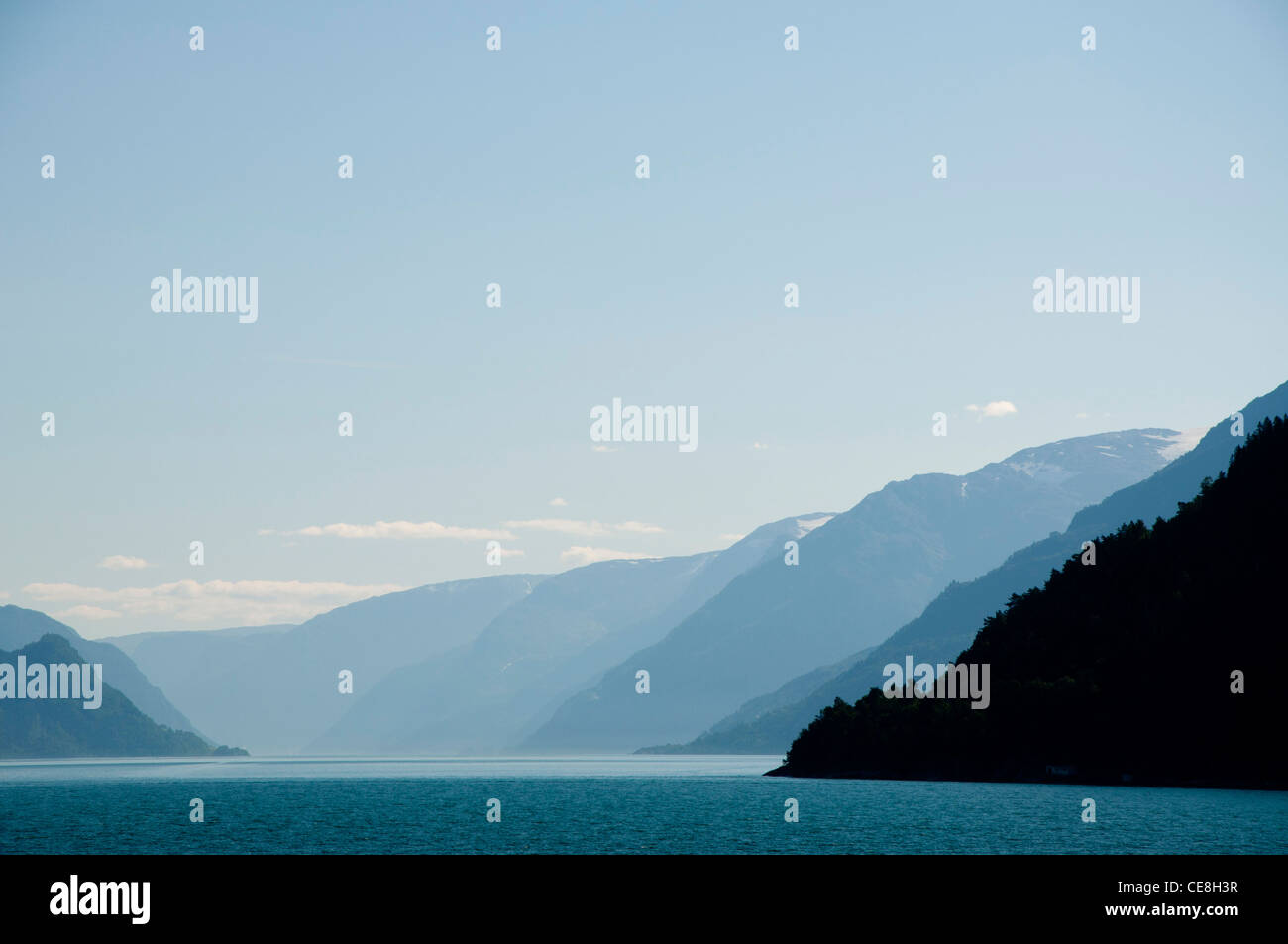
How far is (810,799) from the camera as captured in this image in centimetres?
18088

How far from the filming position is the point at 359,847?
110562 mm

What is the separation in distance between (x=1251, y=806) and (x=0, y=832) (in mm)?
131826
